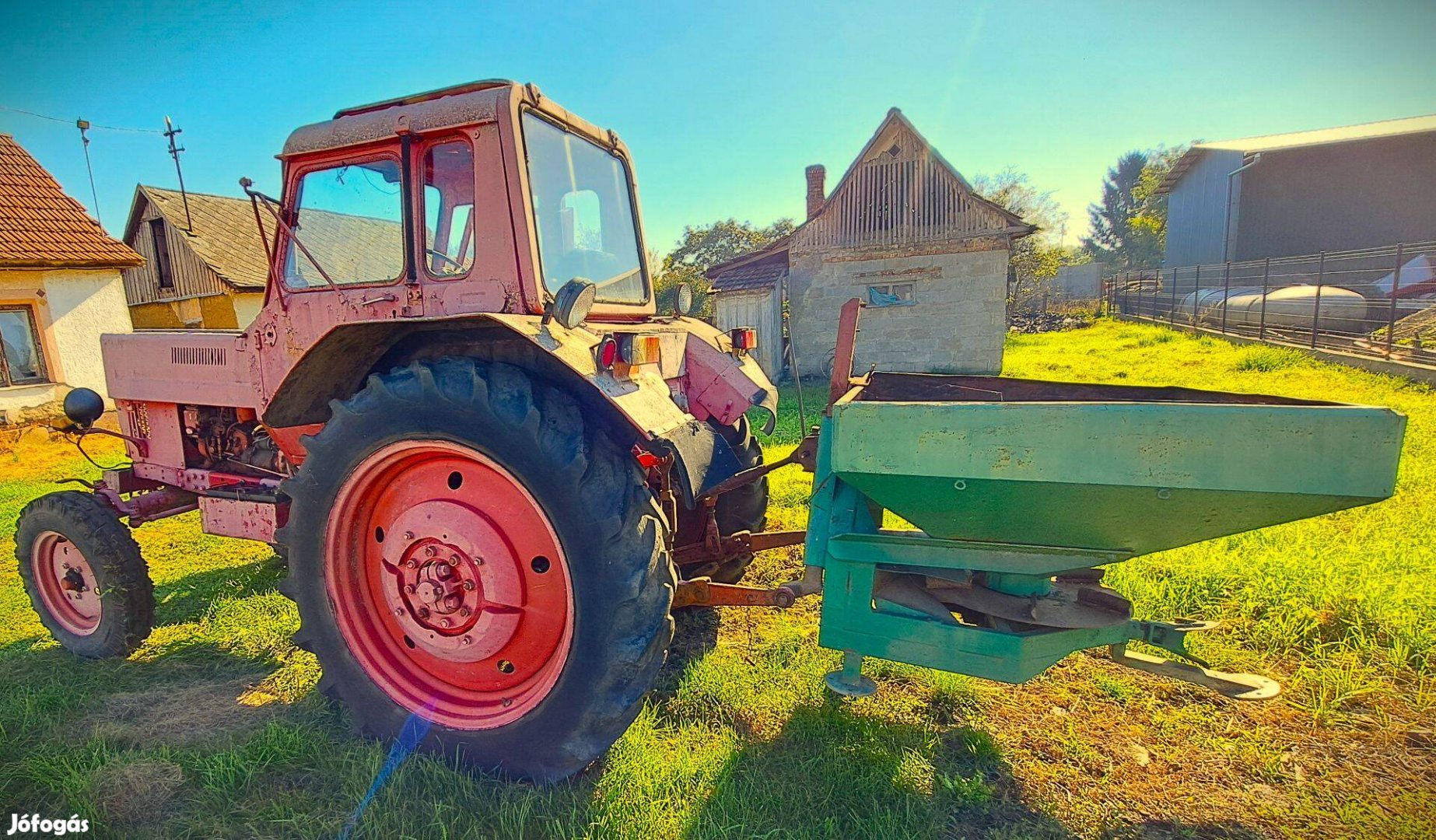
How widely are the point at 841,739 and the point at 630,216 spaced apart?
269cm

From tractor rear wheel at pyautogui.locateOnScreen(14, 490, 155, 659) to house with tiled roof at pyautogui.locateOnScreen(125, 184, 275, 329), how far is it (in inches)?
575

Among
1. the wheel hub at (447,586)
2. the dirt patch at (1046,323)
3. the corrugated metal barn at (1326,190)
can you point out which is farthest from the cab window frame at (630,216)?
the corrugated metal barn at (1326,190)

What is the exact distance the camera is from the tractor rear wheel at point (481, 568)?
1.98m

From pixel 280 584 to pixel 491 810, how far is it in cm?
113

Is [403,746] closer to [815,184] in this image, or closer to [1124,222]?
[815,184]

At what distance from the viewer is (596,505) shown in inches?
77.1

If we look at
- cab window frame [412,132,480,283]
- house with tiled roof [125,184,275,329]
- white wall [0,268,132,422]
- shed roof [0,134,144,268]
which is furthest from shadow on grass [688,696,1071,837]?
house with tiled roof [125,184,275,329]

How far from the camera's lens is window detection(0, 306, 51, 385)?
8992 mm

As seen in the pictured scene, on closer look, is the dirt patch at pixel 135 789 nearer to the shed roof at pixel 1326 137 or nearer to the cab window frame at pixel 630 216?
the cab window frame at pixel 630 216

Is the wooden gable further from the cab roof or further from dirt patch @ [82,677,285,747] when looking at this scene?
dirt patch @ [82,677,285,747]

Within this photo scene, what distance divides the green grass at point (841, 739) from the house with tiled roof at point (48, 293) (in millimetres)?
8280

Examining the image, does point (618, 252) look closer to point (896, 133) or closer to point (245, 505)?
point (245, 505)

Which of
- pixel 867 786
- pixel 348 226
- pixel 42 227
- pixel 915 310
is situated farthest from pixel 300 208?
pixel 915 310

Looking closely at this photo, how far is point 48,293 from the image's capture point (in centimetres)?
925
